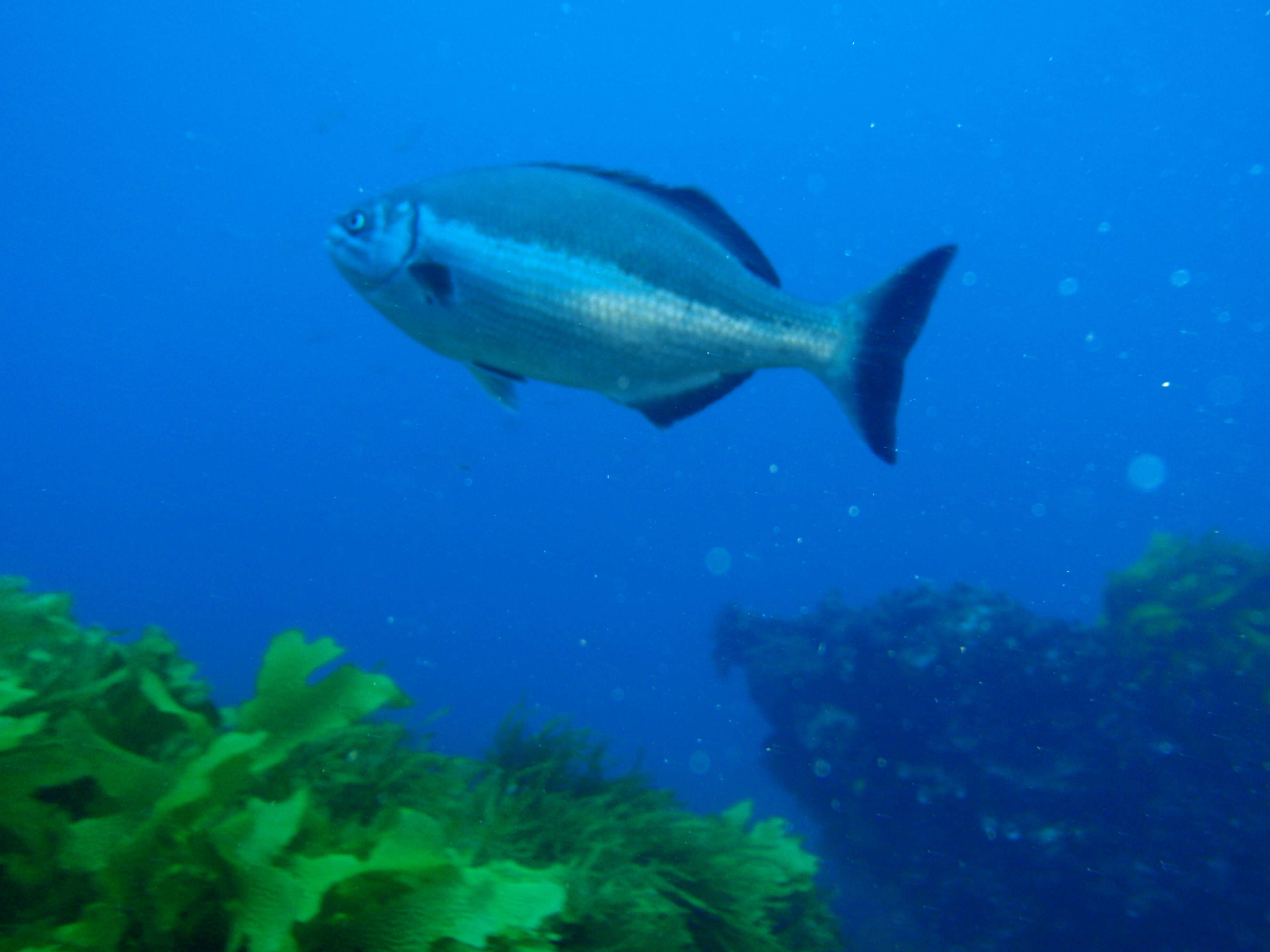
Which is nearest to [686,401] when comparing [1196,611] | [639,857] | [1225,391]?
[639,857]

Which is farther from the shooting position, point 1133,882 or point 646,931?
point 1133,882

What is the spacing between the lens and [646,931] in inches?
74.3

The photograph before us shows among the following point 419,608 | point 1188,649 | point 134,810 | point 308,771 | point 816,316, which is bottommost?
point 134,810

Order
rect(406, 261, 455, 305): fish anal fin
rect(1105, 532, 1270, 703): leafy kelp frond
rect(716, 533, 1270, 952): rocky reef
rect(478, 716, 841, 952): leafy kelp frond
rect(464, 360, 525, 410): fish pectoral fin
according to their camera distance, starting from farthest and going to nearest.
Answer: rect(1105, 532, 1270, 703): leafy kelp frond, rect(716, 533, 1270, 952): rocky reef, rect(464, 360, 525, 410): fish pectoral fin, rect(406, 261, 455, 305): fish anal fin, rect(478, 716, 841, 952): leafy kelp frond

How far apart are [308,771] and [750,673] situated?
878cm

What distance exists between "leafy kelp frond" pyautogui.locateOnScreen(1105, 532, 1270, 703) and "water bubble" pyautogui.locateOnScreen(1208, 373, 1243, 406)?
126m

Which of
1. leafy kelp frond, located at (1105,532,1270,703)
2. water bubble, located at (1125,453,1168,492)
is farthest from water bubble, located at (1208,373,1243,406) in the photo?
leafy kelp frond, located at (1105,532,1270,703)

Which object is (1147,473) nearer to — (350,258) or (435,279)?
(435,279)

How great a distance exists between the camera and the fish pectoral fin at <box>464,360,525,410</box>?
254 centimetres

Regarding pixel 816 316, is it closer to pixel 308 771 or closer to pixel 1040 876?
pixel 308 771

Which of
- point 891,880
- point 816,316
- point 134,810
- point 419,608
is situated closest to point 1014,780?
point 891,880

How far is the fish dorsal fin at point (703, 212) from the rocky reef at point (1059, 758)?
702cm

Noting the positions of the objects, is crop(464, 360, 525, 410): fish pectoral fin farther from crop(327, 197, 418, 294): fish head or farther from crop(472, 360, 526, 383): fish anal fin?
crop(327, 197, 418, 294): fish head

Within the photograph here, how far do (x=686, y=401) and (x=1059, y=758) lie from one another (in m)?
7.25
